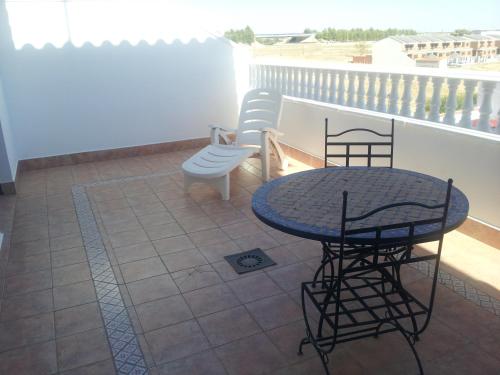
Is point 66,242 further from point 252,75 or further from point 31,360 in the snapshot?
point 252,75

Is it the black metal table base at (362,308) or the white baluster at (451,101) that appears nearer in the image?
the black metal table base at (362,308)

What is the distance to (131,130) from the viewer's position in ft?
23.6

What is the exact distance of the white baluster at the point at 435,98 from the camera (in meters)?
4.18

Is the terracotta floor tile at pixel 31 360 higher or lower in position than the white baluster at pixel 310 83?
lower

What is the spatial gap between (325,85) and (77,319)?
4.25 meters

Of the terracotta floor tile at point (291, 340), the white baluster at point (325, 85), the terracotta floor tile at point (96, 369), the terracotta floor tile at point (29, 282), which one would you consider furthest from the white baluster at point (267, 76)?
the terracotta floor tile at point (96, 369)

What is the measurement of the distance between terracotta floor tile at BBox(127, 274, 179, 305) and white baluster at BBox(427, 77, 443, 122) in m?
2.93

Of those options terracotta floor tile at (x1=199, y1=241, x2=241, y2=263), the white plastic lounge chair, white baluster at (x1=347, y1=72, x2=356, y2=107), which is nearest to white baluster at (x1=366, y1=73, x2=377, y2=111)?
white baluster at (x1=347, y1=72, x2=356, y2=107)

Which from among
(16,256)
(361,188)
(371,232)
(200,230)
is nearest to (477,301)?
(361,188)

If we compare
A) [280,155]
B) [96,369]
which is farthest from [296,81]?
[96,369]

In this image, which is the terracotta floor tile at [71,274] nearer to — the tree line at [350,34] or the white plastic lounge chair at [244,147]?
the white plastic lounge chair at [244,147]

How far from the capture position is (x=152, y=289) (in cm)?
323

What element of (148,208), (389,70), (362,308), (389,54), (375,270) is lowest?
(148,208)

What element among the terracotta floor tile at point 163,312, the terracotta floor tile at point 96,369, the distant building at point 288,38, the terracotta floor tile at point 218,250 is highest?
the distant building at point 288,38
